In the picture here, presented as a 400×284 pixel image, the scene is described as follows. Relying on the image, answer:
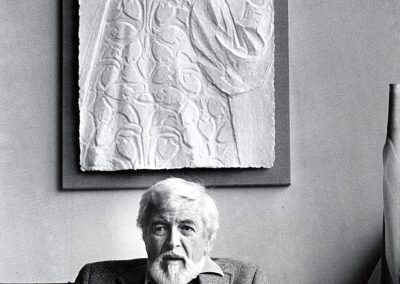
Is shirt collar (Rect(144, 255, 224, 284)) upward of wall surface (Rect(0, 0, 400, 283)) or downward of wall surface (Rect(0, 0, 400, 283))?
downward

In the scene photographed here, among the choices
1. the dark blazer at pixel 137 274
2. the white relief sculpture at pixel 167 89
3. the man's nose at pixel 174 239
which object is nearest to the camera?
the man's nose at pixel 174 239

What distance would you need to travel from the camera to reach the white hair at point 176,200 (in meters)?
2.30

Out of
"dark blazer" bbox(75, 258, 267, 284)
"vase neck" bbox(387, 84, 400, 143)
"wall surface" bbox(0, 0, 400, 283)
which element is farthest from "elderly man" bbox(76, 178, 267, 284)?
"vase neck" bbox(387, 84, 400, 143)

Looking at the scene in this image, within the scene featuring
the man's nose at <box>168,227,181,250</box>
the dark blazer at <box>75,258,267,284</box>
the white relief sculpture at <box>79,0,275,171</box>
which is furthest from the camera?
the white relief sculpture at <box>79,0,275,171</box>

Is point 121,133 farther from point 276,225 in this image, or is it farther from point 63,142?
point 276,225

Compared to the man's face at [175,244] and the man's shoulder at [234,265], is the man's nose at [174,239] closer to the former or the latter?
the man's face at [175,244]

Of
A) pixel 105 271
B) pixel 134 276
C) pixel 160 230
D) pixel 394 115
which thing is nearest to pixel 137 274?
pixel 134 276

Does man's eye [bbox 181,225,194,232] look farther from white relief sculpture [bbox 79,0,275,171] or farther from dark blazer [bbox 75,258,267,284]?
white relief sculpture [bbox 79,0,275,171]

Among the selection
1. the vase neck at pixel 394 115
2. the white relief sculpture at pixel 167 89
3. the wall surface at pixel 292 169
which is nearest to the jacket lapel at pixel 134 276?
the wall surface at pixel 292 169

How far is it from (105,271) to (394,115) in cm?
117

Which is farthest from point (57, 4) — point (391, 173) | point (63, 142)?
point (391, 173)

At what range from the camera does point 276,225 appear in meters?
2.79

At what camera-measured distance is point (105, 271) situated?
2398mm

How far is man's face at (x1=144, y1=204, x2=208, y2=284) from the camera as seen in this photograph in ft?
7.44
